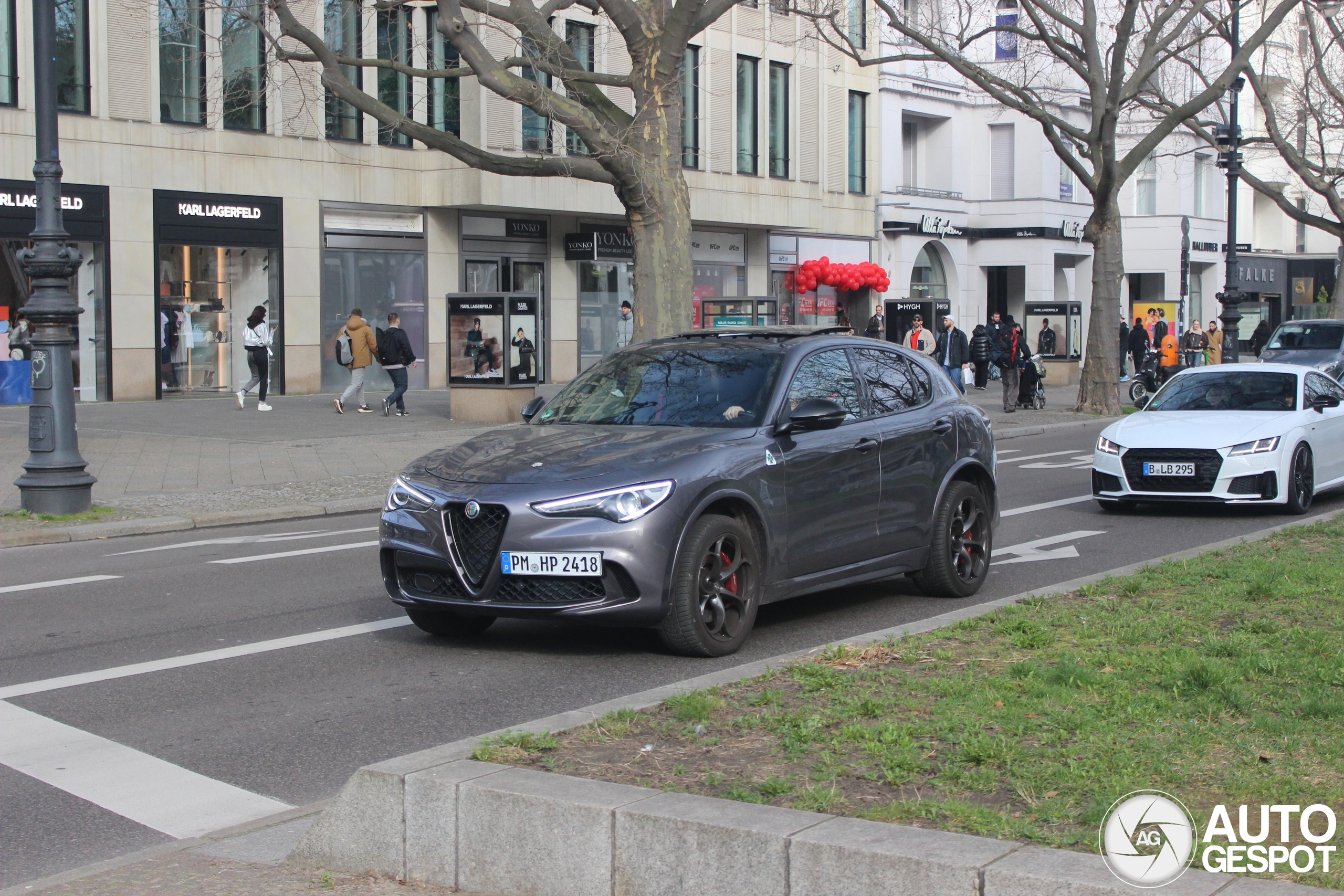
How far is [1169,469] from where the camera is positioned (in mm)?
13367

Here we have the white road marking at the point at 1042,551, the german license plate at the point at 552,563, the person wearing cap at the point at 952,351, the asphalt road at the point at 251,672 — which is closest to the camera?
the asphalt road at the point at 251,672

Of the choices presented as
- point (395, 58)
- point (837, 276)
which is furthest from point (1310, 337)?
point (395, 58)

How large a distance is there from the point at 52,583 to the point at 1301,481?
10333 mm

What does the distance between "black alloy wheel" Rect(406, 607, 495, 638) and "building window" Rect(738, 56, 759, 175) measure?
33.2 meters

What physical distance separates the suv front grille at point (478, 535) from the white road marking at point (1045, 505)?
758 centimetres

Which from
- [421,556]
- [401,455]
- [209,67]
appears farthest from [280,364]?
[421,556]

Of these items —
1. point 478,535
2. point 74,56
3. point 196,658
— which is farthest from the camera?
point 74,56

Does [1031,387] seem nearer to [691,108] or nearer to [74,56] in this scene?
[691,108]

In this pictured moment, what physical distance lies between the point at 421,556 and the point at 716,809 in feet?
11.9

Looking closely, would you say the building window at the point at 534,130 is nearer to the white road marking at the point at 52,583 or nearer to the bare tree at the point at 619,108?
the bare tree at the point at 619,108

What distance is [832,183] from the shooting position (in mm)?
44375

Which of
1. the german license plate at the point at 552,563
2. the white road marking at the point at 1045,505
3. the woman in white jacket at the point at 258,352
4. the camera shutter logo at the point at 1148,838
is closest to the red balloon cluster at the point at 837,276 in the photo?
the woman in white jacket at the point at 258,352

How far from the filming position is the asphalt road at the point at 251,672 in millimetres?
5469

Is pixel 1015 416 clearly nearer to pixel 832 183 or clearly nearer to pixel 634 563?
pixel 832 183
